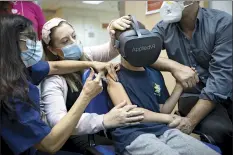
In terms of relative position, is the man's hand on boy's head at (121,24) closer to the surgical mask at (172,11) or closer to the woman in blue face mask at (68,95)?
the woman in blue face mask at (68,95)

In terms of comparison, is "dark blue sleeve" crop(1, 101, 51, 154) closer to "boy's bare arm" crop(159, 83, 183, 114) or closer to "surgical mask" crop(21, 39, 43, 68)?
"surgical mask" crop(21, 39, 43, 68)

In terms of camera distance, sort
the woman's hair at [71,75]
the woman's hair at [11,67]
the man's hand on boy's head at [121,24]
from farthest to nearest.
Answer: the woman's hair at [71,75]
the man's hand on boy's head at [121,24]
the woman's hair at [11,67]

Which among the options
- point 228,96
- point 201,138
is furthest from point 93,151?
point 228,96

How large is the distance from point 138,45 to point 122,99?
1.01 ft

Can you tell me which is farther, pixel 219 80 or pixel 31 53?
pixel 219 80

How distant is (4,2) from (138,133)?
1.09 metres

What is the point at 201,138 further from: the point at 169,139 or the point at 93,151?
the point at 93,151

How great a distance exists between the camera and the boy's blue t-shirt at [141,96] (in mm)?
1381

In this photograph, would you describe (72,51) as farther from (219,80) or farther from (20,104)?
(219,80)

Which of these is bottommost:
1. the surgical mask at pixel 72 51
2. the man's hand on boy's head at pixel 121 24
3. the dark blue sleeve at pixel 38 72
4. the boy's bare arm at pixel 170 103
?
the boy's bare arm at pixel 170 103

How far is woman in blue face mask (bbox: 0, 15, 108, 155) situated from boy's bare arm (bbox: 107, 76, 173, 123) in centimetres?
27

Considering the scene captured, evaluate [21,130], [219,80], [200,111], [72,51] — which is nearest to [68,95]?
[72,51]

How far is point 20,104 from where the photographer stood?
3.63 feet

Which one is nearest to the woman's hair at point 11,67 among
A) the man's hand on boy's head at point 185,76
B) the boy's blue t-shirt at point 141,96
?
the boy's blue t-shirt at point 141,96
